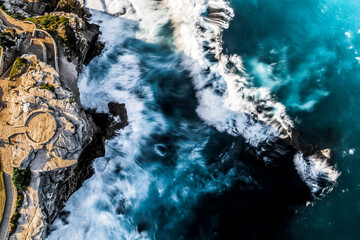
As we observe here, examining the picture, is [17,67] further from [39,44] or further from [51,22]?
[51,22]

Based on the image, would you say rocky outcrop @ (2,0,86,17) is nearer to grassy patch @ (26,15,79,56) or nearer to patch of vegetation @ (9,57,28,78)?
grassy patch @ (26,15,79,56)

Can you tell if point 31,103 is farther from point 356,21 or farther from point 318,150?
point 356,21

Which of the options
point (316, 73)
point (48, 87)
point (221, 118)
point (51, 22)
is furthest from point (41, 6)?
point (316, 73)

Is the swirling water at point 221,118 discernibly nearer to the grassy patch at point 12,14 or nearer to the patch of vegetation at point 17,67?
the patch of vegetation at point 17,67

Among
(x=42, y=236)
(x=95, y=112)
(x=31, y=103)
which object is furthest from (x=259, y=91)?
(x=42, y=236)

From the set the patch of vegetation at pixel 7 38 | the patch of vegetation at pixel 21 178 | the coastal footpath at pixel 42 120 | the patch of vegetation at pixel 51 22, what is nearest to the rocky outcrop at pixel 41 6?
the coastal footpath at pixel 42 120

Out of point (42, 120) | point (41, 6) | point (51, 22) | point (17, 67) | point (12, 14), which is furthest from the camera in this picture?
point (41, 6)
